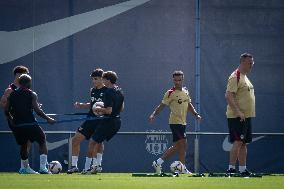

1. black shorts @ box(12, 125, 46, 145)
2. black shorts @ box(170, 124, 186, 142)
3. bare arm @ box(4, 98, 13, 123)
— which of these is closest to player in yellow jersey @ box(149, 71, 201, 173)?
black shorts @ box(170, 124, 186, 142)

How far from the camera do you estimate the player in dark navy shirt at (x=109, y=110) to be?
55.3 feet

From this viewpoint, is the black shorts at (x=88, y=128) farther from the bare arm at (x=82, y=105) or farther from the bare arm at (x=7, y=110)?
the bare arm at (x=7, y=110)

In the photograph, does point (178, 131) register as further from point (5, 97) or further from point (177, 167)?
point (5, 97)

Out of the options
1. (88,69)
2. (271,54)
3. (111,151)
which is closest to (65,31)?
(88,69)

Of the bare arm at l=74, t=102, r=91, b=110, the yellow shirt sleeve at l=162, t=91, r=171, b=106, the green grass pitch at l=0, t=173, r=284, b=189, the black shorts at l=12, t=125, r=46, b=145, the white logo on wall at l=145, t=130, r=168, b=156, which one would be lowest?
the green grass pitch at l=0, t=173, r=284, b=189

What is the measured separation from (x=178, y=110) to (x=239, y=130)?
107 inches

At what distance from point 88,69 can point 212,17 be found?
8.28ft

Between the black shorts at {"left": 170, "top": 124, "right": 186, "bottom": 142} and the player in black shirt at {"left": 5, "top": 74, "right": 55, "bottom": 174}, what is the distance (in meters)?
2.47

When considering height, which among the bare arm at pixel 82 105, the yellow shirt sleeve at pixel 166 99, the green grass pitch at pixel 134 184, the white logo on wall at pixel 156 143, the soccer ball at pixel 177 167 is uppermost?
the yellow shirt sleeve at pixel 166 99

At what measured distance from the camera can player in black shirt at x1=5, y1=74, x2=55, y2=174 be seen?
16797mm

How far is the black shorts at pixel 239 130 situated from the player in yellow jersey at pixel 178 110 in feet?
7.53

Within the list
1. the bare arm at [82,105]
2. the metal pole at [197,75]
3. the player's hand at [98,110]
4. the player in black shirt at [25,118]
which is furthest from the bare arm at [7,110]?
the metal pole at [197,75]

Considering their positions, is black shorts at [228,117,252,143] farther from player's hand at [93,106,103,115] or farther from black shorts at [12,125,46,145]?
black shorts at [12,125,46,145]

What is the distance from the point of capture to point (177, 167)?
17734mm
